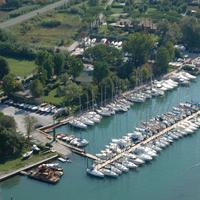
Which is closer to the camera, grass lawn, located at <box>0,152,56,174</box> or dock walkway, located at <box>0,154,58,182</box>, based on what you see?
dock walkway, located at <box>0,154,58,182</box>

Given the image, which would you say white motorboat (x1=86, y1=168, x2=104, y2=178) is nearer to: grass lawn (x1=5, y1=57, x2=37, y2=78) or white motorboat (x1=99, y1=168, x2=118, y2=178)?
white motorboat (x1=99, y1=168, x2=118, y2=178)

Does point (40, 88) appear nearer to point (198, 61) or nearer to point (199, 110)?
point (199, 110)

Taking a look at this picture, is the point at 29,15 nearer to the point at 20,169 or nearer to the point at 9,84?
the point at 9,84

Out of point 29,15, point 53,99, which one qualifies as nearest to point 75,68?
point 53,99

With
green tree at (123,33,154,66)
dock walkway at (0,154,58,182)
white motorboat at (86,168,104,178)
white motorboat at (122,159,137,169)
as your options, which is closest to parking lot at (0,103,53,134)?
dock walkway at (0,154,58,182)

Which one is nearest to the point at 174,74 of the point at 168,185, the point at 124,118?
the point at 124,118
